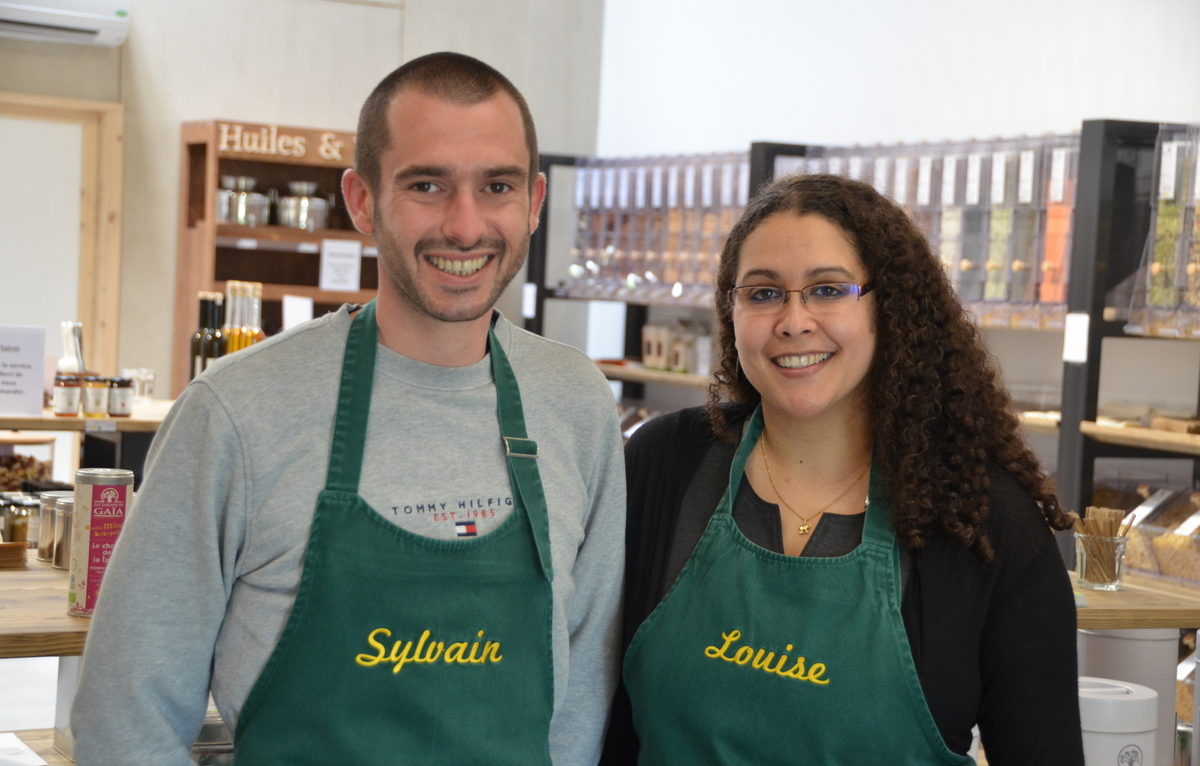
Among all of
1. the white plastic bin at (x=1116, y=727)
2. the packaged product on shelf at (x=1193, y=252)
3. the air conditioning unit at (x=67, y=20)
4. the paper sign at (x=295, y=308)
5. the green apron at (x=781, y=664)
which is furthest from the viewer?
the air conditioning unit at (x=67, y=20)

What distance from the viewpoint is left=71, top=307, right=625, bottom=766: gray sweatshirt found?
1.67 m

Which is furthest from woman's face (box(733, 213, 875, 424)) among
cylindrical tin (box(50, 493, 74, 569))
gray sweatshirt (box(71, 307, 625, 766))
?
cylindrical tin (box(50, 493, 74, 569))

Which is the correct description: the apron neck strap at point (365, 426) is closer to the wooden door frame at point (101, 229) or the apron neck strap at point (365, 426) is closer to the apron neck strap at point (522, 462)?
the apron neck strap at point (522, 462)

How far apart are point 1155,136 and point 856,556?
3.14m

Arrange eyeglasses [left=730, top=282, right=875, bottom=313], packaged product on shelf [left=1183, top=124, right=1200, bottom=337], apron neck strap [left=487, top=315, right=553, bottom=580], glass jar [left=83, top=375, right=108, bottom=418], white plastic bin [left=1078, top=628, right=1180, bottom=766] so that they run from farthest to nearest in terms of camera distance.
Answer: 1. glass jar [left=83, top=375, right=108, bottom=418]
2. packaged product on shelf [left=1183, top=124, right=1200, bottom=337]
3. white plastic bin [left=1078, top=628, right=1180, bottom=766]
4. eyeglasses [left=730, top=282, right=875, bottom=313]
5. apron neck strap [left=487, top=315, right=553, bottom=580]

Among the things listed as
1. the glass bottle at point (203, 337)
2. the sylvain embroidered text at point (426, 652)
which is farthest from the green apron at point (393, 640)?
the glass bottle at point (203, 337)

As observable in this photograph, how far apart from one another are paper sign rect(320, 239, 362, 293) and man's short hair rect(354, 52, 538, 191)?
19.4 feet

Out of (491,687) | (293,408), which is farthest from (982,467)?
(293,408)

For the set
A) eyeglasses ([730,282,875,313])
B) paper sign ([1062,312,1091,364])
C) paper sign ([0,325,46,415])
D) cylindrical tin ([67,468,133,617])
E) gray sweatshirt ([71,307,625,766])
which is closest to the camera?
gray sweatshirt ([71,307,625,766])

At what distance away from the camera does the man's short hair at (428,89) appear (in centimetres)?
176

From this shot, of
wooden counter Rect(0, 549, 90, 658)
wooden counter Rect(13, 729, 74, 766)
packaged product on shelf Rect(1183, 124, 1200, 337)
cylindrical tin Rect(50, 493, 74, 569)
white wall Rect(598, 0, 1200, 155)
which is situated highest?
white wall Rect(598, 0, 1200, 155)

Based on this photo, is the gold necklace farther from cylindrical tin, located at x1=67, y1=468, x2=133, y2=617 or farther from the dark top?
cylindrical tin, located at x1=67, y1=468, x2=133, y2=617

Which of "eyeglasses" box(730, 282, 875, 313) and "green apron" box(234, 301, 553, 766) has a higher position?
"eyeglasses" box(730, 282, 875, 313)

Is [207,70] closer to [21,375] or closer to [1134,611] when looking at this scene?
[21,375]
